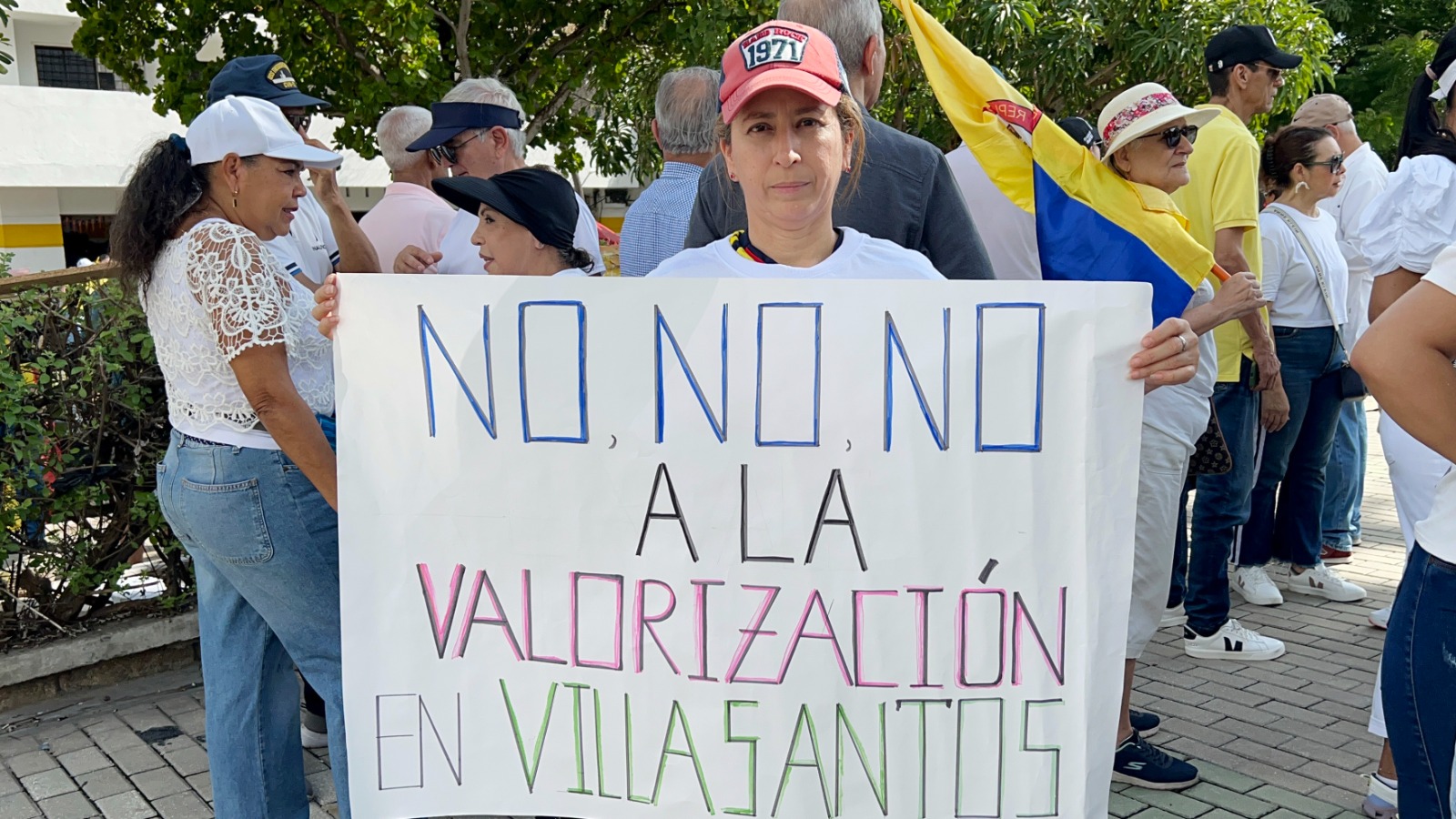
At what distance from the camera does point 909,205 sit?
264 centimetres

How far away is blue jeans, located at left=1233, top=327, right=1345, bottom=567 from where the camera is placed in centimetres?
506

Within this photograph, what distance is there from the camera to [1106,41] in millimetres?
14258

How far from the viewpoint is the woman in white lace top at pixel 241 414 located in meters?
2.51

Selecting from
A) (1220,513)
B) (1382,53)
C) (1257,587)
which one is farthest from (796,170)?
(1382,53)

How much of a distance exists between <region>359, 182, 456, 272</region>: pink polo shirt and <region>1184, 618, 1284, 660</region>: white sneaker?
321 cm

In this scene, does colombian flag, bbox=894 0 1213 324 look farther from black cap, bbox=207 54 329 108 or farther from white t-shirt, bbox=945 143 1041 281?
black cap, bbox=207 54 329 108

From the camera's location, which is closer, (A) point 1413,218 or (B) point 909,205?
(B) point 909,205

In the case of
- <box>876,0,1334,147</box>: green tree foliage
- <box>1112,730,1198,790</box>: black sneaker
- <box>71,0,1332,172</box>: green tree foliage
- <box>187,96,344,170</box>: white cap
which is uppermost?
<box>876,0,1334,147</box>: green tree foliage

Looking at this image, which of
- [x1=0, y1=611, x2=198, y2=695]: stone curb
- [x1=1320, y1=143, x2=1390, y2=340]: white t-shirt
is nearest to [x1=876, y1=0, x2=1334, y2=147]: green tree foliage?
[x1=1320, y1=143, x2=1390, y2=340]: white t-shirt

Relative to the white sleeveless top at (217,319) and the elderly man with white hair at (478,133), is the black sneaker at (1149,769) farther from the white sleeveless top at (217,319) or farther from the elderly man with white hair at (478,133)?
the white sleeveless top at (217,319)

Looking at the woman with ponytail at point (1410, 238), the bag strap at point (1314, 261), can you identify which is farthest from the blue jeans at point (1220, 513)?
the woman with ponytail at point (1410, 238)

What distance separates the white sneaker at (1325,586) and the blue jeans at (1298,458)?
5 centimetres

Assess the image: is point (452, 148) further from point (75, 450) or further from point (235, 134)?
point (75, 450)

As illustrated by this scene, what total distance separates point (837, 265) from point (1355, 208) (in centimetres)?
510
